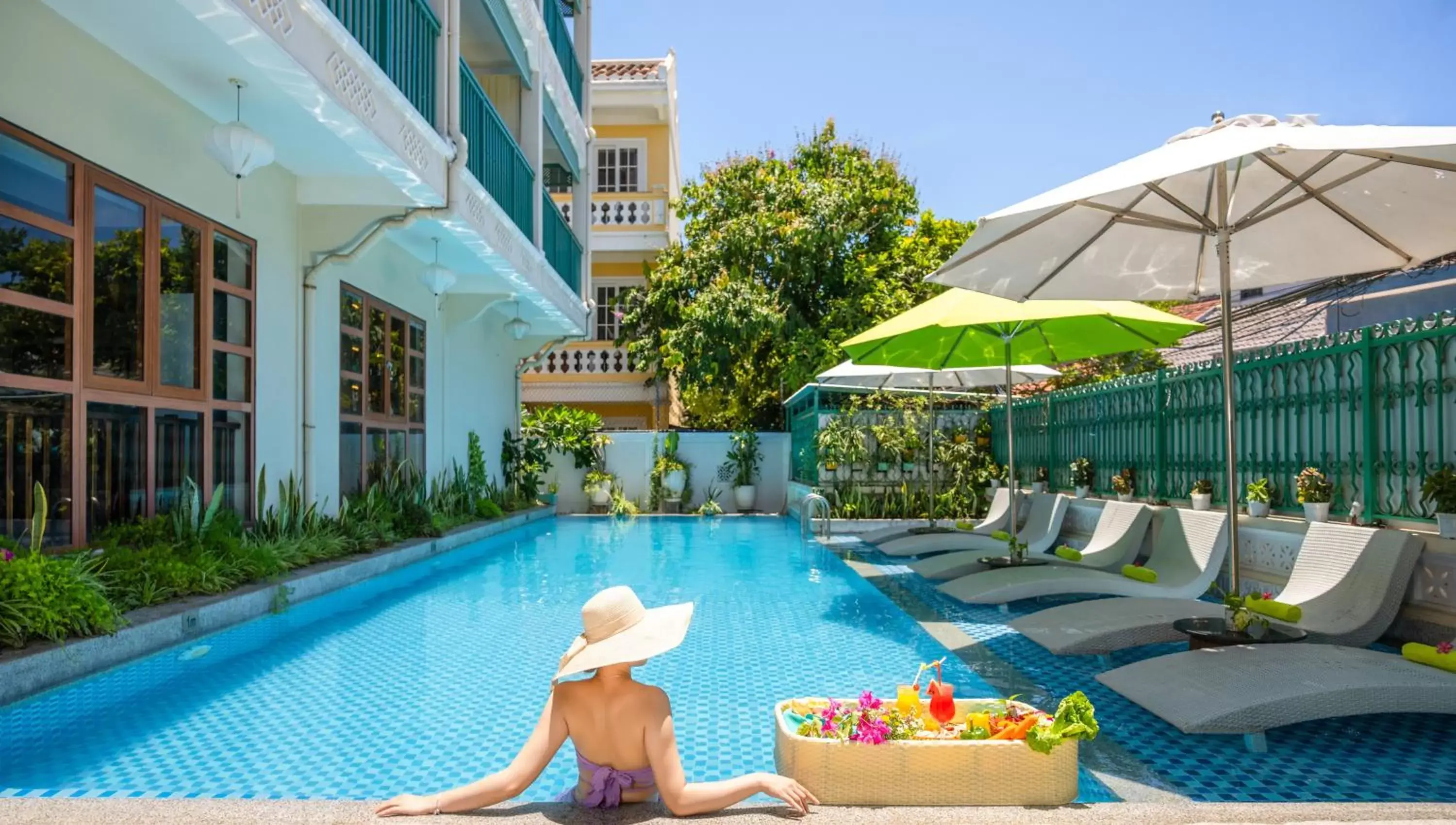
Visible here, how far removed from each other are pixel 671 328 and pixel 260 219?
13.9 meters

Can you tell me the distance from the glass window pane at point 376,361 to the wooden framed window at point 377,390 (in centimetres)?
1

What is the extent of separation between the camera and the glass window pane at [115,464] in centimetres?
643

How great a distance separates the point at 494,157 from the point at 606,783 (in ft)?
31.0

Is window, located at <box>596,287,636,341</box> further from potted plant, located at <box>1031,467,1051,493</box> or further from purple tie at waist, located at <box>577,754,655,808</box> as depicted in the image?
purple tie at waist, located at <box>577,754,655,808</box>

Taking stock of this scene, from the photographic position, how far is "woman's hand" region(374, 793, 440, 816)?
2506mm

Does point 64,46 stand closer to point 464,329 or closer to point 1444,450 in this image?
point 1444,450

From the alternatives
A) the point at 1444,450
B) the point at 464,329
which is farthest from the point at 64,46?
the point at 464,329

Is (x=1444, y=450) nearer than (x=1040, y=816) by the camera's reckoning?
No

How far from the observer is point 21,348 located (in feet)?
18.8

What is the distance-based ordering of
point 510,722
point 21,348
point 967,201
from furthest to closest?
point 967,201 → point 21,348 → point 510,722

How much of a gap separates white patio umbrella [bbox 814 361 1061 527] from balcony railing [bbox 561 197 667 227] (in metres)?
10.4

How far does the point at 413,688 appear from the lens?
5.55 metres

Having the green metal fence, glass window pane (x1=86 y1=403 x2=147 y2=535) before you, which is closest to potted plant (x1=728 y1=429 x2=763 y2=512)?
the green metal fence

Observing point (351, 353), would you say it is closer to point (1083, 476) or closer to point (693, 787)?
point (1083, 476)
